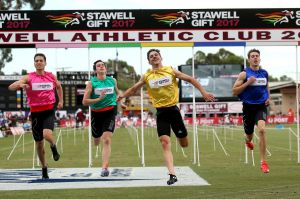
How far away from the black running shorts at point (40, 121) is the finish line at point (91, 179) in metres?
0.90

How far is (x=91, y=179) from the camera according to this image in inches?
460

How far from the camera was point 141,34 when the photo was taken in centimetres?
1553

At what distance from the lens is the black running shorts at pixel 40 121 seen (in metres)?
12.1

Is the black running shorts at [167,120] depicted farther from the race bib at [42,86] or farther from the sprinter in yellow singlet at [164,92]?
the race bib at [42,86]

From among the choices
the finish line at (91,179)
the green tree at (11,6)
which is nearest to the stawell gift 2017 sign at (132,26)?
the finish line at (91,179)

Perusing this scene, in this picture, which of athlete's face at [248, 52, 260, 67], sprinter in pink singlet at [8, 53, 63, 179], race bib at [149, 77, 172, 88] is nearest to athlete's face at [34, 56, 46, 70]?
sprinter in pink singlet at [8, 53, 63, 179]

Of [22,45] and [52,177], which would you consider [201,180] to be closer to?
[52,177]

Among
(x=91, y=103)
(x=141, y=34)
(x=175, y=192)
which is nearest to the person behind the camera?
(x=175, y=192)

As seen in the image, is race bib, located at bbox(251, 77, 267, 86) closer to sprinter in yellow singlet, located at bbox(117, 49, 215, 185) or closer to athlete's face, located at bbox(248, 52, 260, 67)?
athlete's face, located at bbox(248, 52, 260, 67)

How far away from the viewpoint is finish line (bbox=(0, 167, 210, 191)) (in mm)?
10586

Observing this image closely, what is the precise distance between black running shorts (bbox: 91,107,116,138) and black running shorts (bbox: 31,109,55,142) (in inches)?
38.1

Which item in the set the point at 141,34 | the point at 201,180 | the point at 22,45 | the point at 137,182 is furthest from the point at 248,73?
the point at 22,45

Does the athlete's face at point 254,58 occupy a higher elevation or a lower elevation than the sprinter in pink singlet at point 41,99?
higher

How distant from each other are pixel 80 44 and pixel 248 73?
524 centimetres
